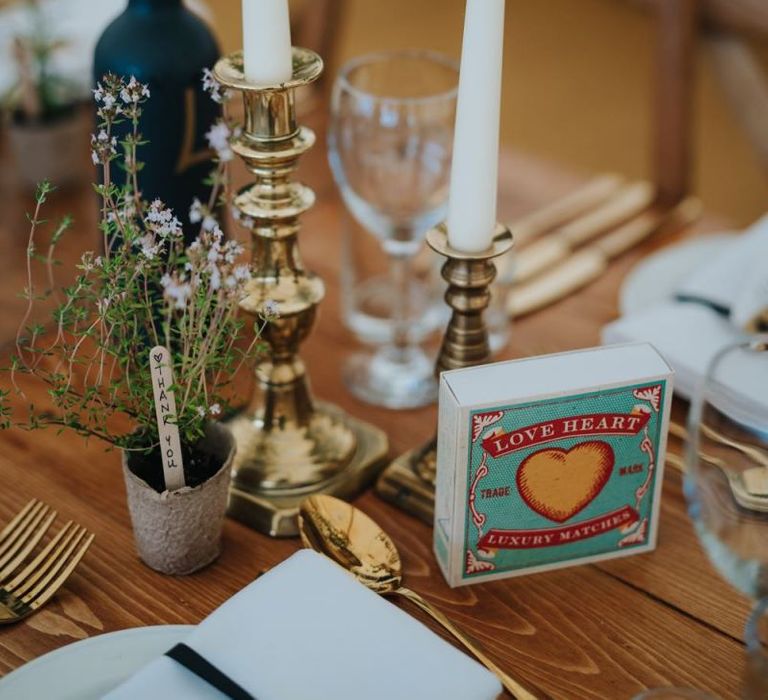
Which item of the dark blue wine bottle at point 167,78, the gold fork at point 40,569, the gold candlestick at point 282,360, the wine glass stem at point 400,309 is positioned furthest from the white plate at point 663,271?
the gold fork at point 40,569

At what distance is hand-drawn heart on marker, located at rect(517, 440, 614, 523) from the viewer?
2.25ft

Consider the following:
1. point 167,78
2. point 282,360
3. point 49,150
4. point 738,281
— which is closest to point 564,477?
point 282,360

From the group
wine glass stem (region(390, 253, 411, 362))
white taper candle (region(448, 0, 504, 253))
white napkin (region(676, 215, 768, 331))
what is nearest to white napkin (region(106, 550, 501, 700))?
white taper candle (region(448, 0, 504, 253))

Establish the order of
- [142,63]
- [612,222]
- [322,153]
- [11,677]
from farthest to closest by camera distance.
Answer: [322,153] < [612,222] < [142,63] < [11,677]

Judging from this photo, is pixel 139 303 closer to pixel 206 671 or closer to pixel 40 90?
pixel 206 671

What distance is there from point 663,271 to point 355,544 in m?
0.49

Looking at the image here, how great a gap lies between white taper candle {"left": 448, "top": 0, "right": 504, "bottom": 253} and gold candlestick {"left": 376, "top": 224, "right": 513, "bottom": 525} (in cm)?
1

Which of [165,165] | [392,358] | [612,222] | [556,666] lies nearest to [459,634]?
[556,666]

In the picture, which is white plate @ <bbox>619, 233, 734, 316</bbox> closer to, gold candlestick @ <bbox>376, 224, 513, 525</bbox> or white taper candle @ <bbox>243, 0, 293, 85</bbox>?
gold candlestick @ <bbox>376, 224, 513, 525</bbox>

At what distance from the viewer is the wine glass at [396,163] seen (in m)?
0.90

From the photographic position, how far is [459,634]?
66cm

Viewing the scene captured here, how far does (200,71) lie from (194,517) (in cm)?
38

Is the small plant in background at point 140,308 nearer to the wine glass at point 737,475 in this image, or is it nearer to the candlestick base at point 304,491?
the candlestick base at point 304,491

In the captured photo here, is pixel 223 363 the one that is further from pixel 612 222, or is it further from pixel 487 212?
pixel 612 222
